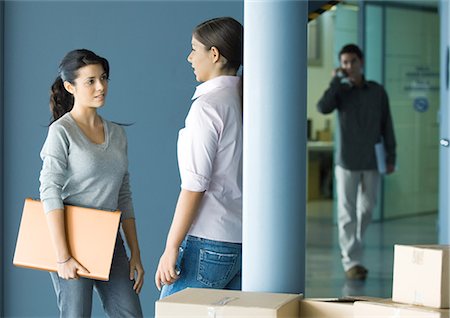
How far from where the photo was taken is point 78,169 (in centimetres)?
351

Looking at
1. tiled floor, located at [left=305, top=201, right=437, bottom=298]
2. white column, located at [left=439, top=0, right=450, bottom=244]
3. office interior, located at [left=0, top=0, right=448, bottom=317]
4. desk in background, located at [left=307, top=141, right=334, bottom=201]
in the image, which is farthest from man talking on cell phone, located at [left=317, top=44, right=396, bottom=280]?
desk in background, located at [left=307, top=141, right=334, bottom=201]

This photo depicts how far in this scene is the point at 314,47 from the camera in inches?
546

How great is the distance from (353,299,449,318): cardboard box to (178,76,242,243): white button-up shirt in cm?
75

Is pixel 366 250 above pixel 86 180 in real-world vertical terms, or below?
below

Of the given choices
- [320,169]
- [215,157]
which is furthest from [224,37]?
[320,169]

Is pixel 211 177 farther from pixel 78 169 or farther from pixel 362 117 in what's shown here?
pixel 362 117

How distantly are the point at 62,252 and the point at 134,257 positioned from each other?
0.33 m

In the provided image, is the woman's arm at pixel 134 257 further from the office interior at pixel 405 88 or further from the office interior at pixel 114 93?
the office interior at pixel 405 88

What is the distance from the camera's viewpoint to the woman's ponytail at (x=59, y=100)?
386cm

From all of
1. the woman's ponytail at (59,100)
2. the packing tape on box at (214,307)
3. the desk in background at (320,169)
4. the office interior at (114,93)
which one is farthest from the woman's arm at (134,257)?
the desk in background at (320,169)

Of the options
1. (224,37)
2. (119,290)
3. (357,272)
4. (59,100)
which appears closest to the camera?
(224,37)

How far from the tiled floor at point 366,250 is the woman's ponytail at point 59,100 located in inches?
128

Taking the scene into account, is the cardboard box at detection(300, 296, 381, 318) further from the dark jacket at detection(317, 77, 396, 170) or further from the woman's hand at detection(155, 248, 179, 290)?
the dark jacket at detection(317, 77, 396, 170)

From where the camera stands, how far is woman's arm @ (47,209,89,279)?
3.50 m
